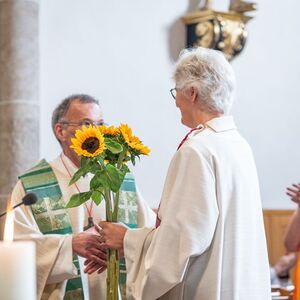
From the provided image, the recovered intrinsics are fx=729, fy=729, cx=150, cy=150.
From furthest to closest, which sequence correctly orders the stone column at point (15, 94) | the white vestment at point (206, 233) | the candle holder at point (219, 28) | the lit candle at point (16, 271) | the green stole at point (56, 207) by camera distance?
the candle holder at point (219, 28) → the stone column at point (15, 94) → the green stole at point (56, 207) → the white vestment at point (206, 233) → the lit candle at point (16, 271)

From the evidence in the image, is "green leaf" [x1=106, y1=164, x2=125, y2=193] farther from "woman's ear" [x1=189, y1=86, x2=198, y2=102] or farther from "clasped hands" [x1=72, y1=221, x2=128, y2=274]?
"woman's ear" [x1=189, y1=86, x2=198, y2=102]

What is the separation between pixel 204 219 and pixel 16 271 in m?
1.65

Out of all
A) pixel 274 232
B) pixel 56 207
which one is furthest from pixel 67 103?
pixel 274 232

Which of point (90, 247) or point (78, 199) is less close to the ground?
point (78, 199)

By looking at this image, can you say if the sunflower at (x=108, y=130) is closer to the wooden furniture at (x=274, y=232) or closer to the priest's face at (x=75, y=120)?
the priest's face at (x=75, y=120)

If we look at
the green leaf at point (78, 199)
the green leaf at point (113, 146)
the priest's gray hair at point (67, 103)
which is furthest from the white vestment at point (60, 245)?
the green leaf at point (113, 146)

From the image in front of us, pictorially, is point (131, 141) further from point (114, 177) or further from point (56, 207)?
point (56, 207)

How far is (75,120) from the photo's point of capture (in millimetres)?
3797

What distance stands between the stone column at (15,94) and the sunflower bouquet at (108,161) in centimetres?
254

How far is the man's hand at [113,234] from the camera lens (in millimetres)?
2930

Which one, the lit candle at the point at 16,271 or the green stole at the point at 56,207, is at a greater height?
the lit candle at the point at 16,271

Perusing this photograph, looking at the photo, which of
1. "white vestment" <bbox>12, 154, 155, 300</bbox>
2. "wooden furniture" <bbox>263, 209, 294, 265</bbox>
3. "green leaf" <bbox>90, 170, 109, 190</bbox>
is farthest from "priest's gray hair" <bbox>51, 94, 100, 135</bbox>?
"wooden furniture" <bbox>263, 209, 294, 265</bbox>

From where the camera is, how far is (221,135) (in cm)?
291

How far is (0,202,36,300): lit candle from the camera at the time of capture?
3.71 feet
